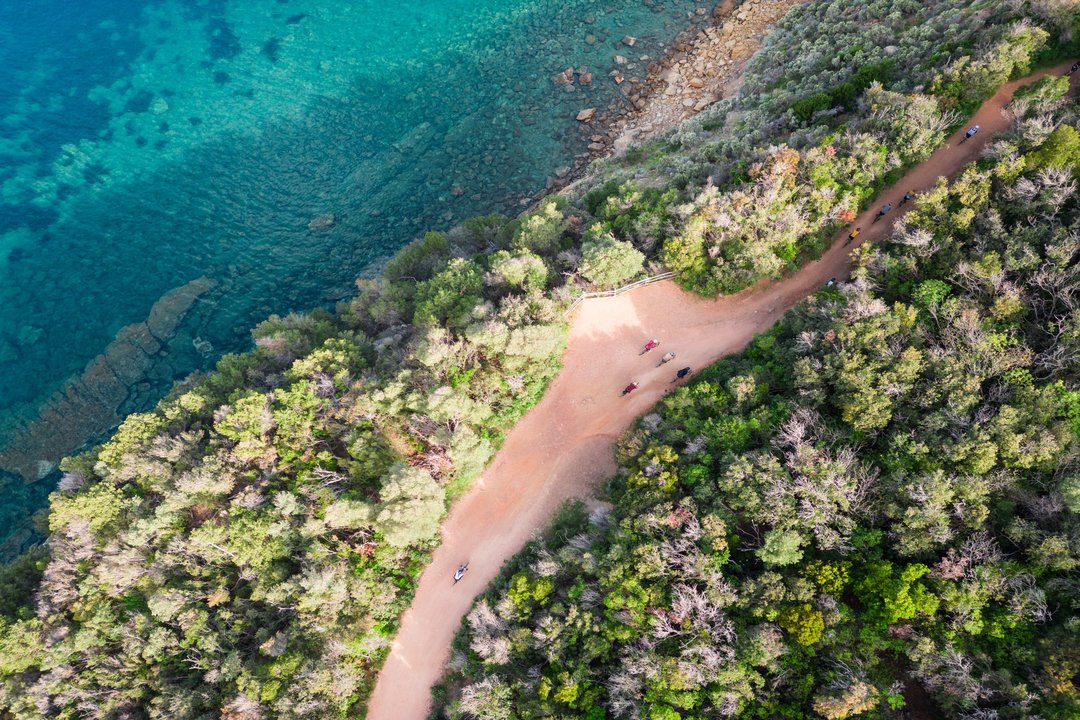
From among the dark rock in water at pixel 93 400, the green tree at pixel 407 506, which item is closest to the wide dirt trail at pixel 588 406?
the green tree at pixel 407 506

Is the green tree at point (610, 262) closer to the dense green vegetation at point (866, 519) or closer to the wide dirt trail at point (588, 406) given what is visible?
the wide dirt trail at point (588, 406)

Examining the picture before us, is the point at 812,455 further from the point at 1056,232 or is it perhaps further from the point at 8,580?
the point at 8,580

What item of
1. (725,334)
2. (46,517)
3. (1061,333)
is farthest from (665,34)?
(46,517)

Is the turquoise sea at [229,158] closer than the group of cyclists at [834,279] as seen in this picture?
No

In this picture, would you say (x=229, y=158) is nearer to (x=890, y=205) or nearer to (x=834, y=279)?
(x=834, y=279)

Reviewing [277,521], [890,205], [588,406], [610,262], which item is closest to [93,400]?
[277,521]

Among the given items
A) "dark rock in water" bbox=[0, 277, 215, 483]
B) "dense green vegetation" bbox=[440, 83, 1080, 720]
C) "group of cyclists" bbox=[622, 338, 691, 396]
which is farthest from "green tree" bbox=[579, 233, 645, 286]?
"dark rock in water" bbox=[0, 277, 215, 483]
